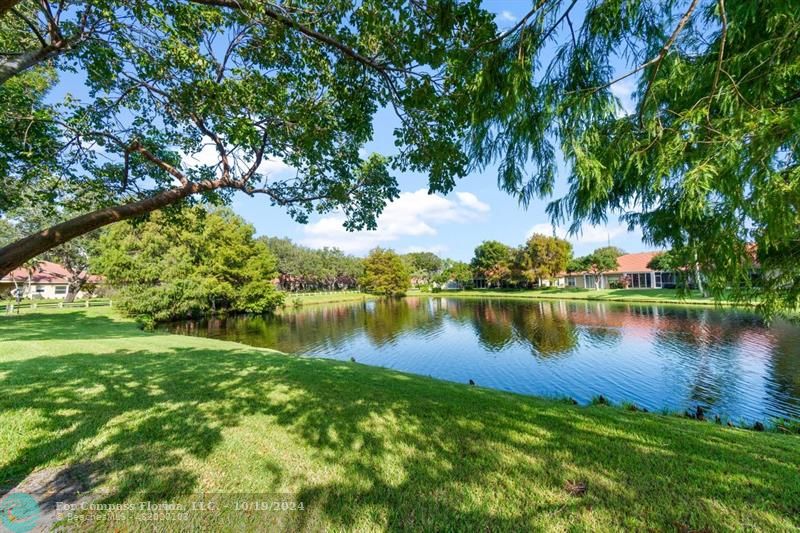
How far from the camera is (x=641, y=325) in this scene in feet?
59.4

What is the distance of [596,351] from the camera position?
12.9 metres

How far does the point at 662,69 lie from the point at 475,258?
54.2 metres

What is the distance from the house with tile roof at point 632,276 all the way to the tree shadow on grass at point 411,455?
138 ft

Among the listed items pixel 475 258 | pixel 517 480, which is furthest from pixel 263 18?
pixel 475 258

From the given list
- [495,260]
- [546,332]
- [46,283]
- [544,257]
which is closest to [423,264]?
[495,260]

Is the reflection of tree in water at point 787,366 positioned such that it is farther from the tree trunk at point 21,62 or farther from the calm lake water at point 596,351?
the tree trunk at point 21,62

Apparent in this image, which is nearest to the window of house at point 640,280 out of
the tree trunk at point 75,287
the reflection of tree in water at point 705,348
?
the reflection of tree in water at point 705,348

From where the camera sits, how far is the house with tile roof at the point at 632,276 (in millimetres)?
37625

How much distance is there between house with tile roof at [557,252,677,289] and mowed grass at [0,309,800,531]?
4221 centimetres

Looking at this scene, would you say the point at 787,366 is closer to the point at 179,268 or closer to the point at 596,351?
the point at 596,351

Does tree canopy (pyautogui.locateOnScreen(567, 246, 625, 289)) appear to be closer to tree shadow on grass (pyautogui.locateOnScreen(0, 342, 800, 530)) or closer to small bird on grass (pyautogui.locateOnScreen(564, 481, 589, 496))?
tree shadow on grass (pyautogui.locateOnScreen(0, 342, 800, 530))

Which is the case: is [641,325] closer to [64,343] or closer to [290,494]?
[290,494]

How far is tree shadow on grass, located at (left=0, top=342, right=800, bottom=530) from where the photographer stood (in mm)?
2164

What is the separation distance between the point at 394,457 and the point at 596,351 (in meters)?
13.1
